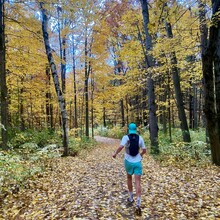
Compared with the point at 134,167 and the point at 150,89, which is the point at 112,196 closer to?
the point at 134,167

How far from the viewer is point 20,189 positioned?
6270mm

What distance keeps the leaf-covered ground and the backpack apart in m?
1.22

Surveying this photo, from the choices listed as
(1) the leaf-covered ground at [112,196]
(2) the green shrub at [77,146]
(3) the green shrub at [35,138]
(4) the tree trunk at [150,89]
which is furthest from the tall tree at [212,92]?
(3) the green shrub at [35,138]

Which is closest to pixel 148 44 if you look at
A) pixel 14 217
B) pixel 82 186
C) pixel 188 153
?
pixel 188 153

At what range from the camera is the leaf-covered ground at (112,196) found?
4594mm

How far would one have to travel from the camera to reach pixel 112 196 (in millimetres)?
5539

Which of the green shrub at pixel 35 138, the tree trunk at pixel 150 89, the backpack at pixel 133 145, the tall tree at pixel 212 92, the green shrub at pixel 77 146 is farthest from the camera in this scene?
the green shrub at pixel 77 146

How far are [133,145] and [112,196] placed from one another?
5.32 ft

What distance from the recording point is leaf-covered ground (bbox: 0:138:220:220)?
15.1 ft

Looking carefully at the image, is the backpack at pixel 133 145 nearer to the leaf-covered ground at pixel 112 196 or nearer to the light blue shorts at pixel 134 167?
the light blue shorts at pixel 134 167

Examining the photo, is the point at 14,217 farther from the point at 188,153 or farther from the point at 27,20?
the point at 27,20

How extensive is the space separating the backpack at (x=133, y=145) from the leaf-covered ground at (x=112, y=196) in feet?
3.99

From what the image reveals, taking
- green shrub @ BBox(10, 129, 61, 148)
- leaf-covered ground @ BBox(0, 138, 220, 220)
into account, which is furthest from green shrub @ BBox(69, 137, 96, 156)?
leaf-covered ground @ BBox(0, 138, 220, 220)

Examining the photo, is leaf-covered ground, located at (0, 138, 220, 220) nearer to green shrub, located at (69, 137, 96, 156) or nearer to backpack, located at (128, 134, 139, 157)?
backpack, located at (128, 134, 139, 157)
